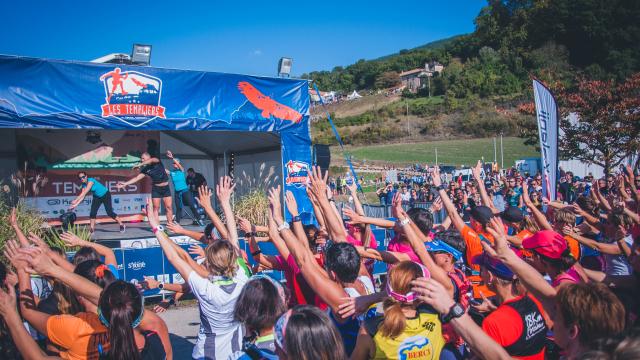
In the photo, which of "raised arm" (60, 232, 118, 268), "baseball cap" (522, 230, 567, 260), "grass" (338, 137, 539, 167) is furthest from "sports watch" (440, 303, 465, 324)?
"grass" (338, 137, 539, 167)

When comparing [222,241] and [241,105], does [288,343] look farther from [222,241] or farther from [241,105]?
[241,105]

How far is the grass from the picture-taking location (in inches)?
1431

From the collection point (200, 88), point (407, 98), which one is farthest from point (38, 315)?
point (407, 98)

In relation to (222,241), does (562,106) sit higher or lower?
higher

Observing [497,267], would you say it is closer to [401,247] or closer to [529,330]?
[529,330]

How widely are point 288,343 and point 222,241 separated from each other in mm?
1377

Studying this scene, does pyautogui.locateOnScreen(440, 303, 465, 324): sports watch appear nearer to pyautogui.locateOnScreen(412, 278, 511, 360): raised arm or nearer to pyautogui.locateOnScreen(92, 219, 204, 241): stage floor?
pyautogui.locateOnScreen(412, 278, 511, 360): raised arm

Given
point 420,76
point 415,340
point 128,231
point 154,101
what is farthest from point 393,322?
point 420,76

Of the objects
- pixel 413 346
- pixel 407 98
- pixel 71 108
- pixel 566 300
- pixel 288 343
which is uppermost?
pixel 407 98

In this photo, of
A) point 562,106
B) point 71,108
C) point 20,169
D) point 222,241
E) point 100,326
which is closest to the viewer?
point 100,326

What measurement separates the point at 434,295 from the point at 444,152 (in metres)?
40.1

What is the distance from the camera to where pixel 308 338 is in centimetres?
205

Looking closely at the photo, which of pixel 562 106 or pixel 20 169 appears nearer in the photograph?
pixel 20 169

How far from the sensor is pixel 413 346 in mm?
2479
